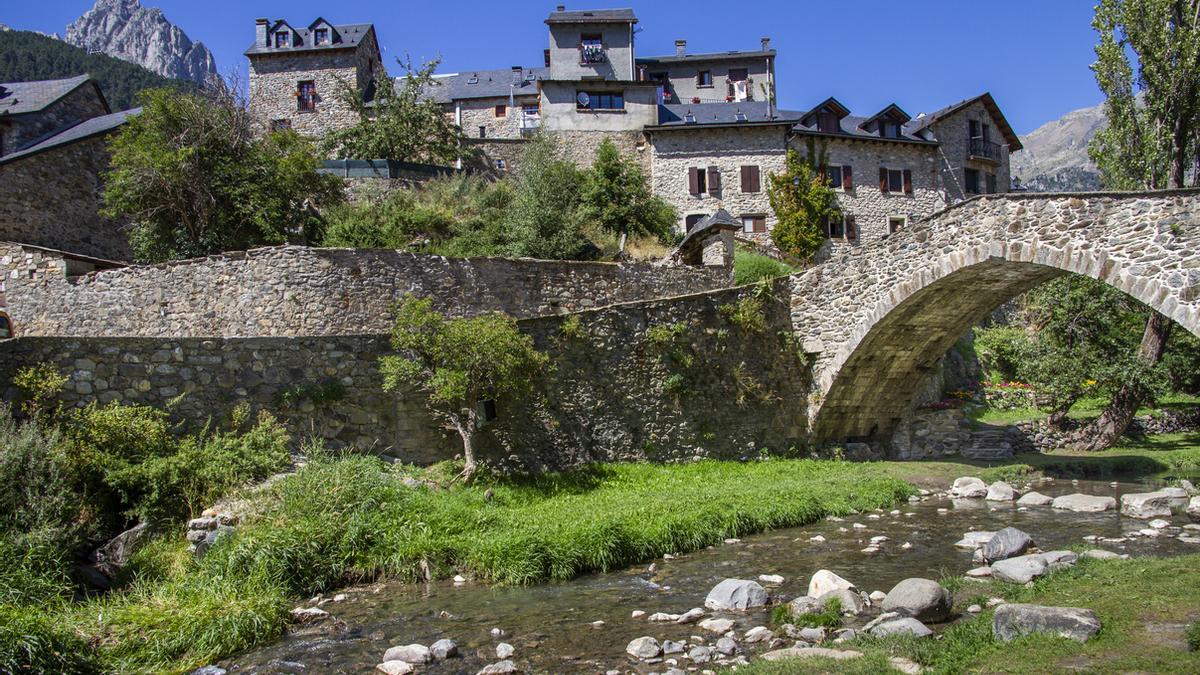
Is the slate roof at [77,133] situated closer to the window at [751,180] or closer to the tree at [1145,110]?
the window at [751,180]

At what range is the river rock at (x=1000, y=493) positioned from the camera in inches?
643

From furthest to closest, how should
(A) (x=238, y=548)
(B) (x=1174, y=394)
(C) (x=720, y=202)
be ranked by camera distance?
(C) (x=720, y=202) < (B) (x=1174, y=394) < (A) (x=238, y=548)

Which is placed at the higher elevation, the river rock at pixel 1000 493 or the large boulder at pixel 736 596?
the large boulder at pixel 736 596

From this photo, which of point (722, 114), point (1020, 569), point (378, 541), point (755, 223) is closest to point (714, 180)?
point (755, 223)

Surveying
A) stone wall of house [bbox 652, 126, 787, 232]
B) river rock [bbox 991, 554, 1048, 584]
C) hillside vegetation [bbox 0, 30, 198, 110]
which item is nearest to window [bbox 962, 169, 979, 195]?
stone wall of house [bbox 652, 126, 787, 232]

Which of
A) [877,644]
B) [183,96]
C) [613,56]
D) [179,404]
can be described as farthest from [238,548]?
[613,56]

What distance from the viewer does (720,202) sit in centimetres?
3781

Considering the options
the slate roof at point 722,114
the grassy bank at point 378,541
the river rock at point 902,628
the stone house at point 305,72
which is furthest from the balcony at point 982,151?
the river rock at point 902,628

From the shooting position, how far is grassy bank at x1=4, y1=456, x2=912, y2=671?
8773 millimetres

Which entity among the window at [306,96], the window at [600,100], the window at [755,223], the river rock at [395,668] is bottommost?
A: the river rock at [395,668]

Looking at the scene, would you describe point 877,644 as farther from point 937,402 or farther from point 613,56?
point 613,56

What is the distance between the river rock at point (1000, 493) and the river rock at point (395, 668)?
12293 millimetres

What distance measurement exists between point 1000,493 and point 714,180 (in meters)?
23.8

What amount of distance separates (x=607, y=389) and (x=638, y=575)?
6.91 meters
